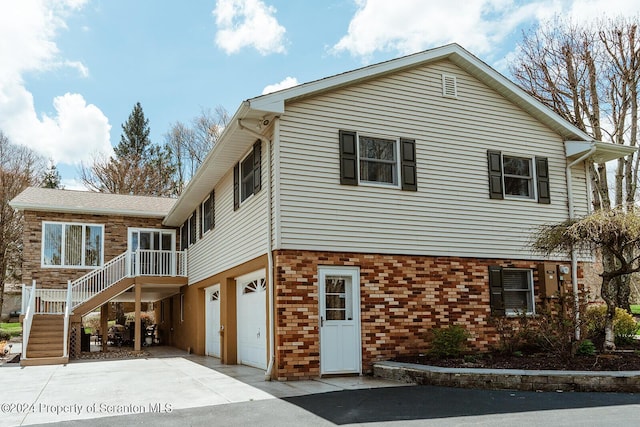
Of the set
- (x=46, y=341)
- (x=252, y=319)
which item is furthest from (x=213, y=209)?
(x=46, y=341)

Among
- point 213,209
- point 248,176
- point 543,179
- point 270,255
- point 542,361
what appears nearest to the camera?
point 542,361

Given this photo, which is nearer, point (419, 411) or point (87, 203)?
point (419, 411)

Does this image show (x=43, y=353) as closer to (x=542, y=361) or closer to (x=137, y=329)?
(x=137, y=329)

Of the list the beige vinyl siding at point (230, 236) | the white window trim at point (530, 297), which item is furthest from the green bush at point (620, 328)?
the beige vinyl siding at point (230, 236)

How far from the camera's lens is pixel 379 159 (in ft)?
40.1

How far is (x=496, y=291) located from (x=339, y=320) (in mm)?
3803

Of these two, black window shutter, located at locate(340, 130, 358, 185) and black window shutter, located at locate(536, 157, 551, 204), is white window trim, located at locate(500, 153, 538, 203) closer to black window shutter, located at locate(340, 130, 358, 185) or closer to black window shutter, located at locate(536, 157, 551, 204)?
black window shutter, located at locate(536, 157, 551, 204)

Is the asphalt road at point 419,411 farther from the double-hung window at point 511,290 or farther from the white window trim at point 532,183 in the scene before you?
the white window trim at point 532,183

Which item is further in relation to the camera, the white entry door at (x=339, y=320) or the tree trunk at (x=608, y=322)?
the tree trunk at (x=608, y=322)

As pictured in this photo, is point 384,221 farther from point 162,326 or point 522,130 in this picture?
point 162,326

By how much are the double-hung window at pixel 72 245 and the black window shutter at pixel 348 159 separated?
1301 cm

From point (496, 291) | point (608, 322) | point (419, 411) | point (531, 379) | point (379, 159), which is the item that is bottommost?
point (419, 411)

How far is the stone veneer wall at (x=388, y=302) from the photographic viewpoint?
10781 millimetres

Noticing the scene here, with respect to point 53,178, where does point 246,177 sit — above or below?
below
